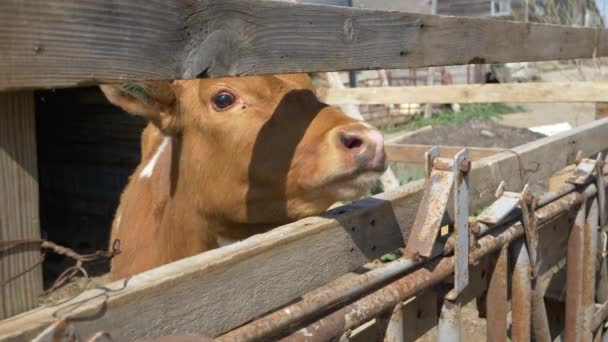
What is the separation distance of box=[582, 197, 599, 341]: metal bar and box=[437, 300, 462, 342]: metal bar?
1.12 m

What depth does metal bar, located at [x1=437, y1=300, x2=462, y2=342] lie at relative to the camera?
1828 mm

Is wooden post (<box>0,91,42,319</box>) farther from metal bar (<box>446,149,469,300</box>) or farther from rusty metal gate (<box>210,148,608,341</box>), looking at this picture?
metal bar (<box>446,149,469,300</box>)

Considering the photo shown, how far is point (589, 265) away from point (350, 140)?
1.37 meters

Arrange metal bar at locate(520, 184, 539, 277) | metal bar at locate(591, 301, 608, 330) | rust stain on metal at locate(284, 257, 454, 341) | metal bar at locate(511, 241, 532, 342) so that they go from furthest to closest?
metal bar at locate(591, 301, 608, 330)
metal bar at locate(511, 241, 532, 342)
metal bar at locate(520, 184, 539, 277)
rust stain on metal at locate(284, 257, 454, 341)

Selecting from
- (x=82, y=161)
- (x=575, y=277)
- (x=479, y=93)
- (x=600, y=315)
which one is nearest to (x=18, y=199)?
(x=575, y=277)

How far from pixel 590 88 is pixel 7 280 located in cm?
454

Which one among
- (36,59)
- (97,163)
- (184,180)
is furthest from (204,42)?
(97,163)

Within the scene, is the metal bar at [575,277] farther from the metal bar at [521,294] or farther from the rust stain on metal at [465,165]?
the rust stain on metal at [465,165]

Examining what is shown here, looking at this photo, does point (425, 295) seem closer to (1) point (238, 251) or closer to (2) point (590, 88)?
(1) point (238, 251)

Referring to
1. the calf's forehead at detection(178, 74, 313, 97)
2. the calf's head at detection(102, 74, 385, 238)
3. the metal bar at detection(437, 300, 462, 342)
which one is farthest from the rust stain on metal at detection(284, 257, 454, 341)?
the calf's forehead at detection(178, 74, 313, 97)

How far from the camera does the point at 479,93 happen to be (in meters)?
5.59

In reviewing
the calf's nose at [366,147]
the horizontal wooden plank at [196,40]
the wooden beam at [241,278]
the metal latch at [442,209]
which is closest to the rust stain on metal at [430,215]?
the metal latch at [442,209]

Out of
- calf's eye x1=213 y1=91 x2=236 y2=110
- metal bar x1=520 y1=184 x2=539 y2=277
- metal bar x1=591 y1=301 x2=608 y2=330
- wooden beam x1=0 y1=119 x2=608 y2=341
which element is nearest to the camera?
wooden beam x1=0 y1=119 x2=608 y2=341

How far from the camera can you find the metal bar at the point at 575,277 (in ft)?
8.49
